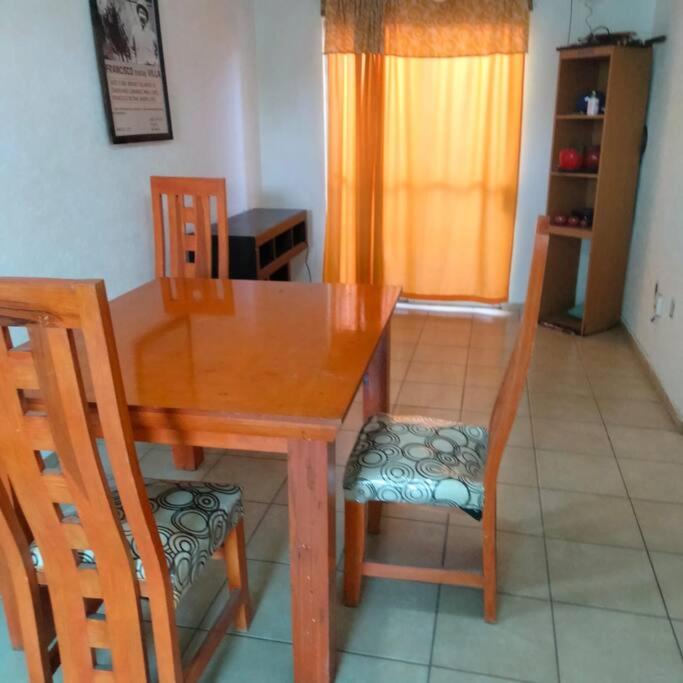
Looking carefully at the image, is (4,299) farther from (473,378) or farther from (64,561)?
(473,378)

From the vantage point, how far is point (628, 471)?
96.7 inches

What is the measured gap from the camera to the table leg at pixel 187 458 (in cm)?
246

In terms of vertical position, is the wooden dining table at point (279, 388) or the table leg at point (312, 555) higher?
the wooden dining table at point (279, 388)

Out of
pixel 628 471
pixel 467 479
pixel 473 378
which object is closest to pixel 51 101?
pixel 467 479

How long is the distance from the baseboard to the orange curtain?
97 cm

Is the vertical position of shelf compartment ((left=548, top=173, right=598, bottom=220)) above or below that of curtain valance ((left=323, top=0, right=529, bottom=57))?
below

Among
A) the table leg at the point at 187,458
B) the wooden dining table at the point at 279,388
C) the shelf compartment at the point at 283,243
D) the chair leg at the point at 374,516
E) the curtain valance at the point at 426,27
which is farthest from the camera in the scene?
the shelf compartment at the point at 283,243

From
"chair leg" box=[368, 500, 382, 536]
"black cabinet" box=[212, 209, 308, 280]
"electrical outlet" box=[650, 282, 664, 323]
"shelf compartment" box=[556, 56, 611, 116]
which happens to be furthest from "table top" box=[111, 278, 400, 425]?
"shelf compartment" box=[556, 56, 611, 116]

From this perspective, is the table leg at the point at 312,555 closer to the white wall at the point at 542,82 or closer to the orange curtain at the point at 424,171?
the orange curtain at the point at 424,171

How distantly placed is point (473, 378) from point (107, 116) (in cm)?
219

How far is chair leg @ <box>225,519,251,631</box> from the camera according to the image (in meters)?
1.59

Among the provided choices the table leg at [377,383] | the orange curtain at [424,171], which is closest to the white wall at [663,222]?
the orange curtain at [424,171]

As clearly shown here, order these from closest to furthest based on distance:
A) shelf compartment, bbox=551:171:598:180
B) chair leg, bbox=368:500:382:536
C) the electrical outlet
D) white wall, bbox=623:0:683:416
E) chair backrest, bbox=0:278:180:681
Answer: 1. chair backrest, bbox=0:278:180:681
2. chair leg, bbox=368:500:382:536
3. white wall, bbox=623:0:683:416
4. the electrical outlet
5. shelf compartment, bbox=551:171:598:180

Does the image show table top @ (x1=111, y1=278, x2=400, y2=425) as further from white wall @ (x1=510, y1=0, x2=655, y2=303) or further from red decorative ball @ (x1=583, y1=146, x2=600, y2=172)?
white wall @ (x1=510, y1=0, x2=655, y2=303)
